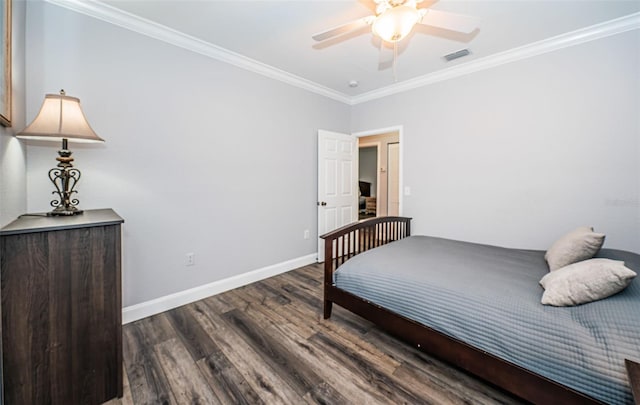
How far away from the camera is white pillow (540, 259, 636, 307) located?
3.78 feet

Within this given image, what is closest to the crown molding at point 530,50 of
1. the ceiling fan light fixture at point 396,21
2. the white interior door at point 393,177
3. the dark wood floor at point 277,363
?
the ceiling fan light fixture at point 396,21

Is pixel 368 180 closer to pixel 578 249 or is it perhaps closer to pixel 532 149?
pixel 532 149

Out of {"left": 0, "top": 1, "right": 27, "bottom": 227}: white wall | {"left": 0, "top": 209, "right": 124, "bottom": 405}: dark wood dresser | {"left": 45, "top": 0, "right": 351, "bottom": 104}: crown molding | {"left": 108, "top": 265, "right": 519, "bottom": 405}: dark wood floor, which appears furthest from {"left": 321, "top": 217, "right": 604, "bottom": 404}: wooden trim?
{"left": 45, "top": 0, "right": 351, "bottom": 104}: crown molding

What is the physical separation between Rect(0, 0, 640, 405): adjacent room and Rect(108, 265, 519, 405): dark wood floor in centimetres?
Result: 2

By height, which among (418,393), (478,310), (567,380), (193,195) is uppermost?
(193,195)

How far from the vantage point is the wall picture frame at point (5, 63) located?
49.6 inches

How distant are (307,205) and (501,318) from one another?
2.61 meters

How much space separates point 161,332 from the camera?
2.01m

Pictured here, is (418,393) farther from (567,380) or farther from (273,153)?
(273,153)

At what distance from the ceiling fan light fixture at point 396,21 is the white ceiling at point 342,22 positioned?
1.24 feet

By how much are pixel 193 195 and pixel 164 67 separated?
120 cm

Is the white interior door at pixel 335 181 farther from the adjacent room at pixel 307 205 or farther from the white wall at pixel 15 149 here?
the white wall at pixel 15 149

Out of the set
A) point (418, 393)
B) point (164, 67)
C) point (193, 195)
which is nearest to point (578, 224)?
point (418, 393)

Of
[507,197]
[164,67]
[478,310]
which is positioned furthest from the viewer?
[507,197]
